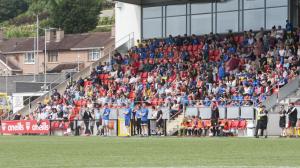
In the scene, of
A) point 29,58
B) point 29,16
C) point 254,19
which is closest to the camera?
point 254,19

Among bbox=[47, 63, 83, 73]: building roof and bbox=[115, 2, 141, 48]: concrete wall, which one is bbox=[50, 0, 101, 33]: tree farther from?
bbox=[115, 2, 141, 48]: concrete wall

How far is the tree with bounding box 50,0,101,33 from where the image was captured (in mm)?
132500

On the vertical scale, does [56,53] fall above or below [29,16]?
below

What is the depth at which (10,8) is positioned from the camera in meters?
172

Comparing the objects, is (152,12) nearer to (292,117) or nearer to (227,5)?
(227,5)

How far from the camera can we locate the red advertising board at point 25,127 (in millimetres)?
49144

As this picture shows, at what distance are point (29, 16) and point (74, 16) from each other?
33.5m

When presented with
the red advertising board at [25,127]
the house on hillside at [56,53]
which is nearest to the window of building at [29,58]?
the house on hillside at [56,53]

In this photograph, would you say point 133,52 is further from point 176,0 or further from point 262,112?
point 262,112

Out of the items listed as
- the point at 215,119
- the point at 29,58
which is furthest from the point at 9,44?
the point at 215,119

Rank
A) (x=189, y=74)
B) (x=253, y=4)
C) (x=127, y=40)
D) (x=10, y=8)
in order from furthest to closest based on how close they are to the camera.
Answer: (x=10, y=8) → (x=127, y=40) → (x=253, y=4) → (x=189, y=74)

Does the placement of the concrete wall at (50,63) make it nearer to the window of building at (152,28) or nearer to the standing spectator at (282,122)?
the window of building at (152,28)

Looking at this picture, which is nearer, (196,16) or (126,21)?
(196,16)

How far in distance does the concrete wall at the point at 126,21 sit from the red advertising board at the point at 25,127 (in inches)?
459
